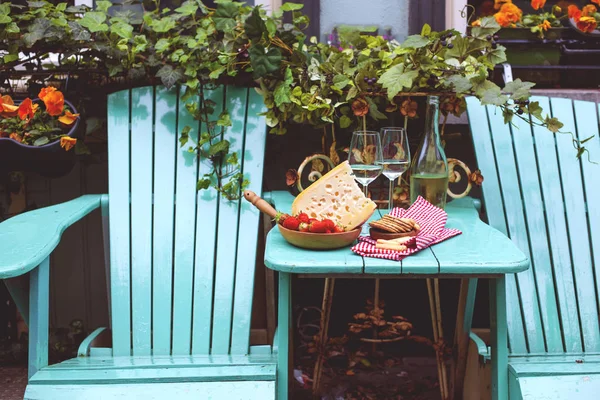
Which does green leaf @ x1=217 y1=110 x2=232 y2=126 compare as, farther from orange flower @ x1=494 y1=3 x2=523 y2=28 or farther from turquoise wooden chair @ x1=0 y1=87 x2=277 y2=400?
orange flower @ x1=494 y1=3 x2=523 y2=28

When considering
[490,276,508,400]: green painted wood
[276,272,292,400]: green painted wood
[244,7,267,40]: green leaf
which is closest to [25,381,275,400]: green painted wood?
[276,272,292,400]: green painted wood

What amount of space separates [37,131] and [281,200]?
31.9 inches

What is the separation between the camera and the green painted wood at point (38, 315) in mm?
1793

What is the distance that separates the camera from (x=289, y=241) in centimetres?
179

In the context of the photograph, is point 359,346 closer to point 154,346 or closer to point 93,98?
point 154,346

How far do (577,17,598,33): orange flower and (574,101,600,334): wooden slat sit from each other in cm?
53

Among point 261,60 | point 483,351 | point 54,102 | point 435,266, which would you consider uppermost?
point 261,60

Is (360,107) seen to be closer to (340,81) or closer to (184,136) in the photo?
(340,81)

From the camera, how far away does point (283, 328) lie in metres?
1.80

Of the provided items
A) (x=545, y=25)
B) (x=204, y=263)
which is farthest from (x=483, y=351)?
(x=545, y=25)

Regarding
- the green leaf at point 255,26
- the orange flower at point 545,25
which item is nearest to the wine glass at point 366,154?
the green leaf at point 255,26

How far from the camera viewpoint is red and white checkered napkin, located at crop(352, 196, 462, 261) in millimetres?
1694

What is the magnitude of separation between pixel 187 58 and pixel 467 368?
53.0 inches

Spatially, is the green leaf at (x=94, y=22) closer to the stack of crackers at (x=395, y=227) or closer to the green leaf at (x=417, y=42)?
the green leaf at (x=417, y=42)
